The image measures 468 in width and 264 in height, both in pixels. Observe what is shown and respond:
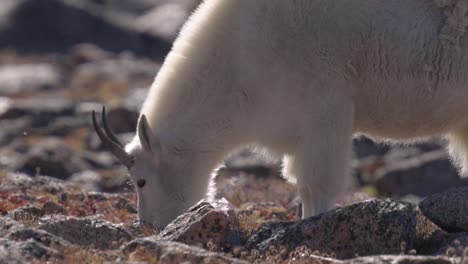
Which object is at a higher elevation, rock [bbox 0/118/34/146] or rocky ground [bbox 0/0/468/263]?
rock [bbox 0/118/34/146]

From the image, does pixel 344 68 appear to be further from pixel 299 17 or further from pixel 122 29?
pixel 122 29

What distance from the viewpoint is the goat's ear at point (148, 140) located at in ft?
32.2

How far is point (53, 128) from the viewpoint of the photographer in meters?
31.2

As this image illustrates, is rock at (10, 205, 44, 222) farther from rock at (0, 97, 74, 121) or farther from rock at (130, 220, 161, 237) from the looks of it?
rock at (0, 97, 74, 121)

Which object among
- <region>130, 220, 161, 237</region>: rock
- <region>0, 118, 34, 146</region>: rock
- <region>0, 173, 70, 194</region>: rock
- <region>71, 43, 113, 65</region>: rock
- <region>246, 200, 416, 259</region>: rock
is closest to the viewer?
<region>246, 200, 416, 259</region>: rock

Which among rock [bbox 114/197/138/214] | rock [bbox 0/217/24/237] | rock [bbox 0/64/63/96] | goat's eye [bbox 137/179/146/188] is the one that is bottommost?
rock [bbox 0/217/24/237]

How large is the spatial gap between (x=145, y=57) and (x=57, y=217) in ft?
152

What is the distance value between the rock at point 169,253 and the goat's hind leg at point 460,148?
486cm

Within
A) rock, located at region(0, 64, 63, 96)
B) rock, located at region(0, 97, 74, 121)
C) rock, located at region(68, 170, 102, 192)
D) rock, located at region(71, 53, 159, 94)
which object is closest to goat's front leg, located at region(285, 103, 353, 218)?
rock, located at region(68, 170, 102, 192)

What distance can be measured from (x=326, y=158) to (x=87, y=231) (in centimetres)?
260

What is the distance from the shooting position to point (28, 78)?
44812 mm

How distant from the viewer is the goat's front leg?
367 inches

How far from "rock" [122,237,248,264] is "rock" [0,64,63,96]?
1439 inches

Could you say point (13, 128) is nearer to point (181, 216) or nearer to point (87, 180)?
point (87, 180)
